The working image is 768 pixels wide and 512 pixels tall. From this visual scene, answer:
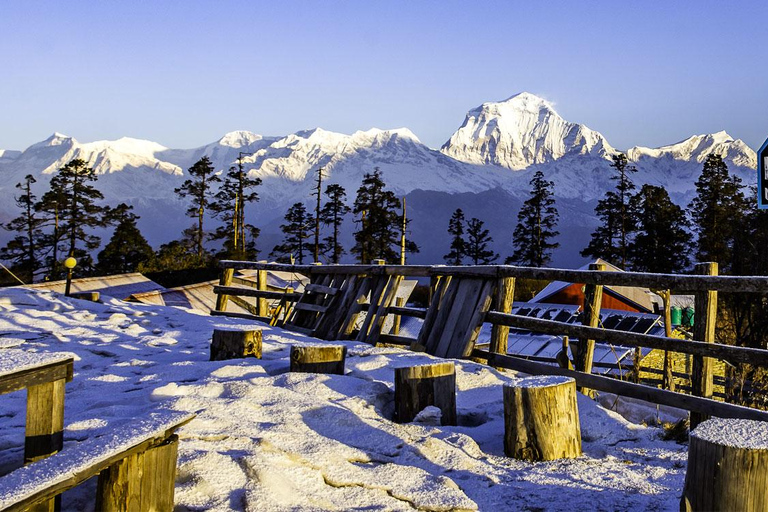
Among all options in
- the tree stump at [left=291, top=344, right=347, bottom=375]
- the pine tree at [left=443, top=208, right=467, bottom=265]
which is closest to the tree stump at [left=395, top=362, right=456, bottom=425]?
the tree stump at [left=291, top=344, right=347, bottom=375]

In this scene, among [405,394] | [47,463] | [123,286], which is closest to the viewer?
[47,463]

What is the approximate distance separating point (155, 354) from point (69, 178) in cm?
4894

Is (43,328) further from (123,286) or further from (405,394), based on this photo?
(123,286)

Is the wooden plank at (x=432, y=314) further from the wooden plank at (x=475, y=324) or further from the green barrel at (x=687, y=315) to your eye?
the green barrel at (x=687, y=315)

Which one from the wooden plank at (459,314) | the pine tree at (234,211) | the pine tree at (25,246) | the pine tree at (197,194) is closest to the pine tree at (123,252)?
the pine tree at (25,246)

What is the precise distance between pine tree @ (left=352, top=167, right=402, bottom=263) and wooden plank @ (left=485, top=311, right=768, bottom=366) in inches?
1779

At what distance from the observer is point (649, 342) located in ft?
18.4

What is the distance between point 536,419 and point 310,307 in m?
6.37

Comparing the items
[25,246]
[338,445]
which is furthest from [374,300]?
[25,246]

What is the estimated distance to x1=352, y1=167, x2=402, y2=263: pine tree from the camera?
5291 cm

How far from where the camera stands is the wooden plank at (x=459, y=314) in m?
7.45

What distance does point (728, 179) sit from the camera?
49469mm

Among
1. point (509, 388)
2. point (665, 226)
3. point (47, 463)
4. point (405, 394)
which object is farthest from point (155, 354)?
point (665, 226)

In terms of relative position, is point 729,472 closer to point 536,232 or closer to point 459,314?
point 459,314
